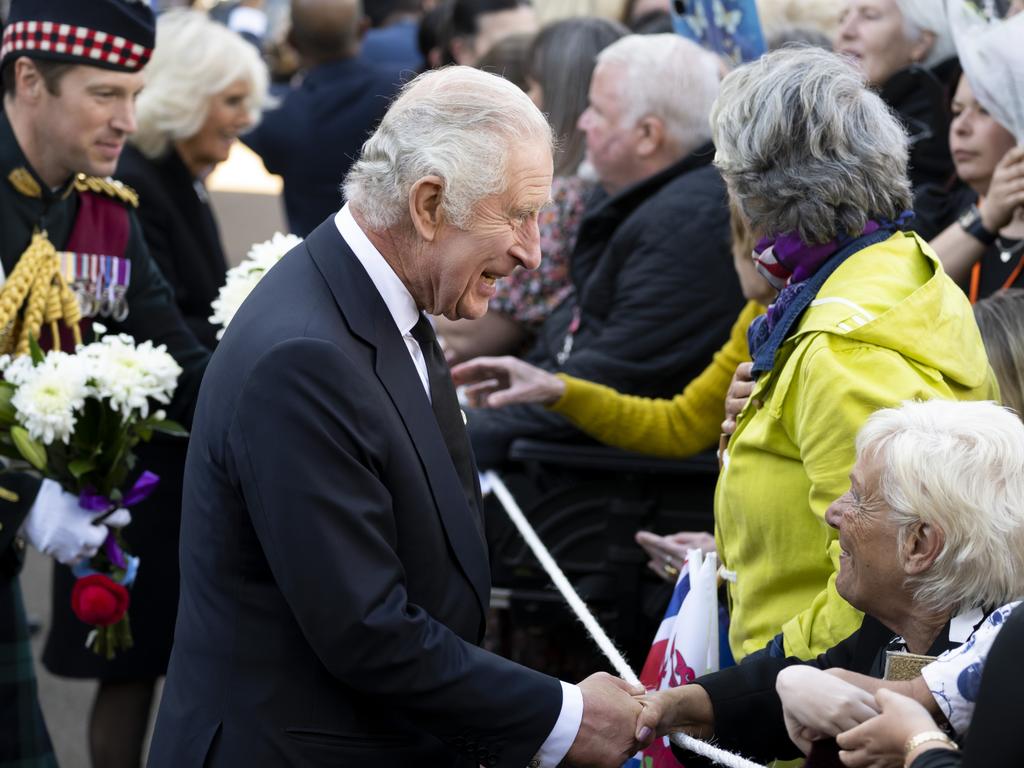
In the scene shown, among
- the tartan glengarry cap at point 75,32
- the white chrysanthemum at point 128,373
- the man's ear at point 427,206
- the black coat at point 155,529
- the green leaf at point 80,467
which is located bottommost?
the black coat at point 155,529

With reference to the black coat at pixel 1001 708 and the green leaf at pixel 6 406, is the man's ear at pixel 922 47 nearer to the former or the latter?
the green leaf at pixel 6 406

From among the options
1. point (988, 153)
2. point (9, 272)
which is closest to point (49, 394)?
point (9, 272)

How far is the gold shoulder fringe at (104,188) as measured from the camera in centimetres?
394

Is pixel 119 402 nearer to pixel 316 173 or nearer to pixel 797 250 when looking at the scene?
pixel 797 250

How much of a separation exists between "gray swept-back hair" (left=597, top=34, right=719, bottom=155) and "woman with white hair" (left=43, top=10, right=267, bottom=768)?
1505 mm

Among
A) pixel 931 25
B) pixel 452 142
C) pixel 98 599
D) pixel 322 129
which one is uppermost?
pixel 452 142

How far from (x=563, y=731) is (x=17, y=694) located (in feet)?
5.49

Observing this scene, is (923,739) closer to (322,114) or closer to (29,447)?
(29,447)

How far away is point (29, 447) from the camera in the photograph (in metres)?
3.39

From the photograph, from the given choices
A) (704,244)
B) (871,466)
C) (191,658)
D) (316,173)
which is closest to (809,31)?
(704,244)

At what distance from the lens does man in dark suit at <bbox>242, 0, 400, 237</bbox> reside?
22.5 ft

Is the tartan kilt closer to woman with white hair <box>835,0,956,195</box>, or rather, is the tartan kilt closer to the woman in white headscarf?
the woman in white headscarf

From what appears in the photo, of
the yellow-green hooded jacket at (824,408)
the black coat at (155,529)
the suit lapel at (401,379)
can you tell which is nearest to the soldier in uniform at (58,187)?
the black coat at (155,529)

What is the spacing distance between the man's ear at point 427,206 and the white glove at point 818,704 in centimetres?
91
